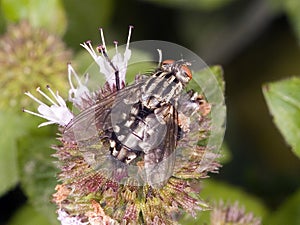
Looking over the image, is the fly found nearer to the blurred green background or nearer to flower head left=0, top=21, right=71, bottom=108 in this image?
flower head left=0, top=21, right=71, bottom=108

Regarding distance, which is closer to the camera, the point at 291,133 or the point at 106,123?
the point at 106,123

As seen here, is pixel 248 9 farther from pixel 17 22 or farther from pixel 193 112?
pixel 193 112

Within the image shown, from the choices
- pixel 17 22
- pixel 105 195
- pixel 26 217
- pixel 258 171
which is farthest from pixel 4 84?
pixel 258 171

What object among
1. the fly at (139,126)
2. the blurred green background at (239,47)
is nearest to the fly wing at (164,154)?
the fly at (139,126)

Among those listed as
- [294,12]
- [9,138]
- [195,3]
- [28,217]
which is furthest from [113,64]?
[294,12]

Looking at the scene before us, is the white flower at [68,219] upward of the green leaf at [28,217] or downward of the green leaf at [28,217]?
downward

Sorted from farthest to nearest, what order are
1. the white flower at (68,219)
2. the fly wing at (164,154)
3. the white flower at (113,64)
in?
the white flower at (113,64) < the white flower at (68,219) < the fly wing at (164,154)

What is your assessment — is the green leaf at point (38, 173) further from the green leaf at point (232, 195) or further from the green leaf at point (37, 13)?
the green leaf at point (232, 195)
